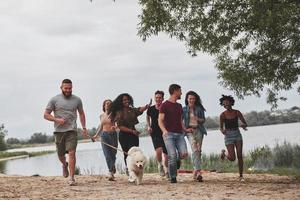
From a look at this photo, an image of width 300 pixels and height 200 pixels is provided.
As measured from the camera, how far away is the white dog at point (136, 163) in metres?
12.2

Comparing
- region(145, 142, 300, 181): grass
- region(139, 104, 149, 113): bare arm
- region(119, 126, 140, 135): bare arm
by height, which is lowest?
region(145, 142, 300, 181): grass

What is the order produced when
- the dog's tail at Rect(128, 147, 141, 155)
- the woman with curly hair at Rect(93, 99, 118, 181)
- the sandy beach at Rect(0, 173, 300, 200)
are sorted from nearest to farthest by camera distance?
the sandy beach at Rect(0, 173, 300, 200), the dog's tail at Rect(128, 147, 141, 155), the woman with curly hair at Rect(93, 99, 118, 181)

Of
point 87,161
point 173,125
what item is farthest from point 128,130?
point 87,161

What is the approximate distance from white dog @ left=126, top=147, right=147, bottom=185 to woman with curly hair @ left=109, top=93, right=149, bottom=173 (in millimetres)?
567

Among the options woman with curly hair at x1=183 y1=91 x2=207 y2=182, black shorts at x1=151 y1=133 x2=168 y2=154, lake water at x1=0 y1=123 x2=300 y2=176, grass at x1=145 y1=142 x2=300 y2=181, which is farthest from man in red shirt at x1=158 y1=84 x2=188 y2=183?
lake water at x1=0 y1=123 x2=300 y2=176

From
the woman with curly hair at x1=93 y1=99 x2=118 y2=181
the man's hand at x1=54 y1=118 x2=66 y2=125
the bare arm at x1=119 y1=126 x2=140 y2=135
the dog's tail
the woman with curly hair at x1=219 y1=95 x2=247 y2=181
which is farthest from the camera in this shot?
the woman with curly hair at x1=93 y1=99 x2=118 y2=181

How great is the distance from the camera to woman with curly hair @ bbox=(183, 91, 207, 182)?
42.4 feet

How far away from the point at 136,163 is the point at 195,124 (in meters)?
1.80

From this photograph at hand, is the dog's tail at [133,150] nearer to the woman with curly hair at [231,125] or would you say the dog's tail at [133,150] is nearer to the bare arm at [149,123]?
the bare arm at [149,123]

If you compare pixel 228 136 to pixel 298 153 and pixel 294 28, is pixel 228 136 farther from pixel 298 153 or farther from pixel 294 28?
pixel 298 153

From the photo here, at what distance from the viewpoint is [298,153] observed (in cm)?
2089

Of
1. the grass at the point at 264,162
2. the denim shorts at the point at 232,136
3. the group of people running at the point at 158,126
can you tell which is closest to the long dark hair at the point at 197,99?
the group of people running at the point at 158,126

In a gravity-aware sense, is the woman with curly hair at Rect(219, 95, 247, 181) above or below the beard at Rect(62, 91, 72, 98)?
below

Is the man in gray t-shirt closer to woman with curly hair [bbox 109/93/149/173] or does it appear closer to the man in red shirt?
woman with curly hair [bbox 109/93/149/173]
